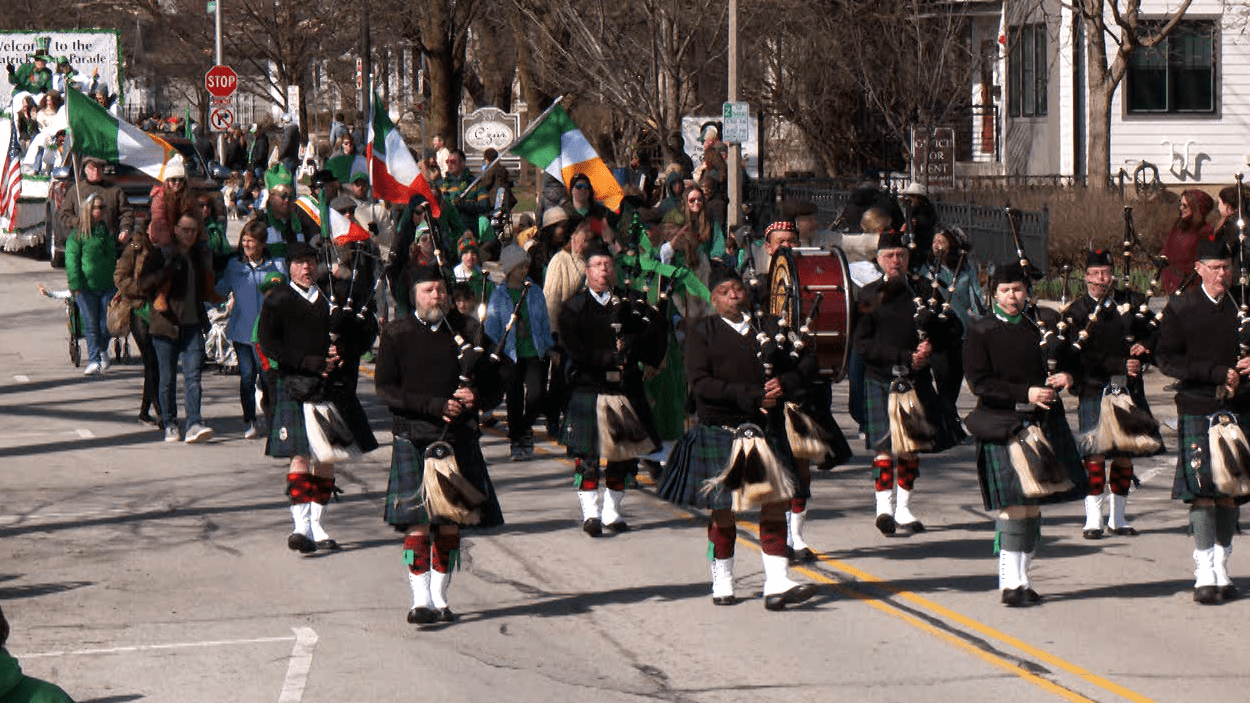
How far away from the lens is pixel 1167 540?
42.2 feet

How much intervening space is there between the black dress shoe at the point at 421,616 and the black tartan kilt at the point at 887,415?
11.5ft

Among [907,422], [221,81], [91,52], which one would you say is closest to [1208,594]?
[907,422]

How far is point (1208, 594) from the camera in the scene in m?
11.0

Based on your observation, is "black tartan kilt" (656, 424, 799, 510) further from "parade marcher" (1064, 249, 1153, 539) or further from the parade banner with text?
the parade banner with text

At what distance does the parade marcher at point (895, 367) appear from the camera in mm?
12930

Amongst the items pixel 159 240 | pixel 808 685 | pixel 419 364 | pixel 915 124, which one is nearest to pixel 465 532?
pixel 419 364

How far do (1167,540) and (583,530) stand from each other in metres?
3.62

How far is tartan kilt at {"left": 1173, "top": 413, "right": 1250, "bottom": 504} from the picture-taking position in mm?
10992

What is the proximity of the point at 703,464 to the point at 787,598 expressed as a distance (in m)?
0.82

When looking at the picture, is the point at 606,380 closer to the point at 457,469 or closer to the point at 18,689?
the point at 457,469

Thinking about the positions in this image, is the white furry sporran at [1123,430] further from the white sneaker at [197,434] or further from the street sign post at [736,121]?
the street sign post at [736,121]

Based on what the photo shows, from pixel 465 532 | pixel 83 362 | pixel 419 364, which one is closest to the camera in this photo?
pixel 419 364

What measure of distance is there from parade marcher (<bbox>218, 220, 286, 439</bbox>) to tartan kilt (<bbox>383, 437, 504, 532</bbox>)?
6154mm

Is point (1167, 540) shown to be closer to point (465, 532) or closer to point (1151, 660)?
point (1151, 660)
